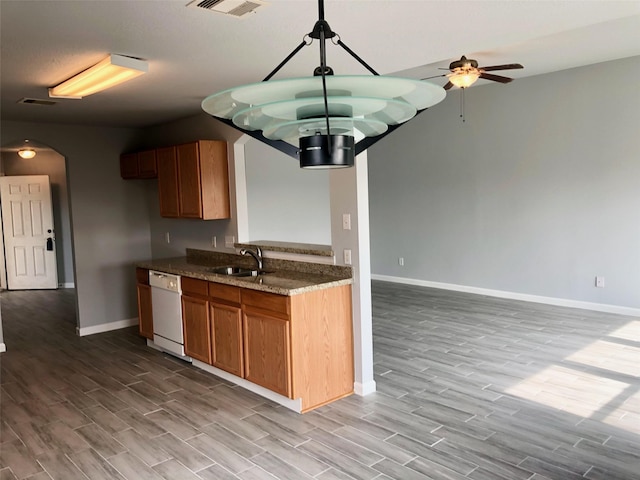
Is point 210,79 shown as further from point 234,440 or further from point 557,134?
point 557,134

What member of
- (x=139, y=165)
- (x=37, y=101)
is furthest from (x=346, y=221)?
(x=139, y=165)

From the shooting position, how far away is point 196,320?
4.25 metres

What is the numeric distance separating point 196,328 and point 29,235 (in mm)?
6318

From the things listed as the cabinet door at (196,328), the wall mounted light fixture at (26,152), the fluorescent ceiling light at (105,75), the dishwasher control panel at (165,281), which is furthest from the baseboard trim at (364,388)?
→ the wall mounted light fixture at (26,152)

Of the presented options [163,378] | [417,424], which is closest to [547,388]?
[417,424]

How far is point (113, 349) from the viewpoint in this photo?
510 cm

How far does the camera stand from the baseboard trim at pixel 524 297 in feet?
18.5

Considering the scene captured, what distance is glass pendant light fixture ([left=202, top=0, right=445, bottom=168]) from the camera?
0.98 meters

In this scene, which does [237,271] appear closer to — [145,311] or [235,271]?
[235,271]

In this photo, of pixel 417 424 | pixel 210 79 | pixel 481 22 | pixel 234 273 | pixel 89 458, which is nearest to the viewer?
pixel 481 22

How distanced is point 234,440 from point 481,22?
8.71 feet

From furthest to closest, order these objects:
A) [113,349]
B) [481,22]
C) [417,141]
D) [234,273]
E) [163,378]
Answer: [417,141] < [113,349] < [234,273] < [163,378] < [481,22]

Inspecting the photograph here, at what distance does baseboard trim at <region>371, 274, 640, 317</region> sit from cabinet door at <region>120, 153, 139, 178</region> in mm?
4341

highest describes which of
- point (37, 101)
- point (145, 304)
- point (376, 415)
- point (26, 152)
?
point (26, 152)
